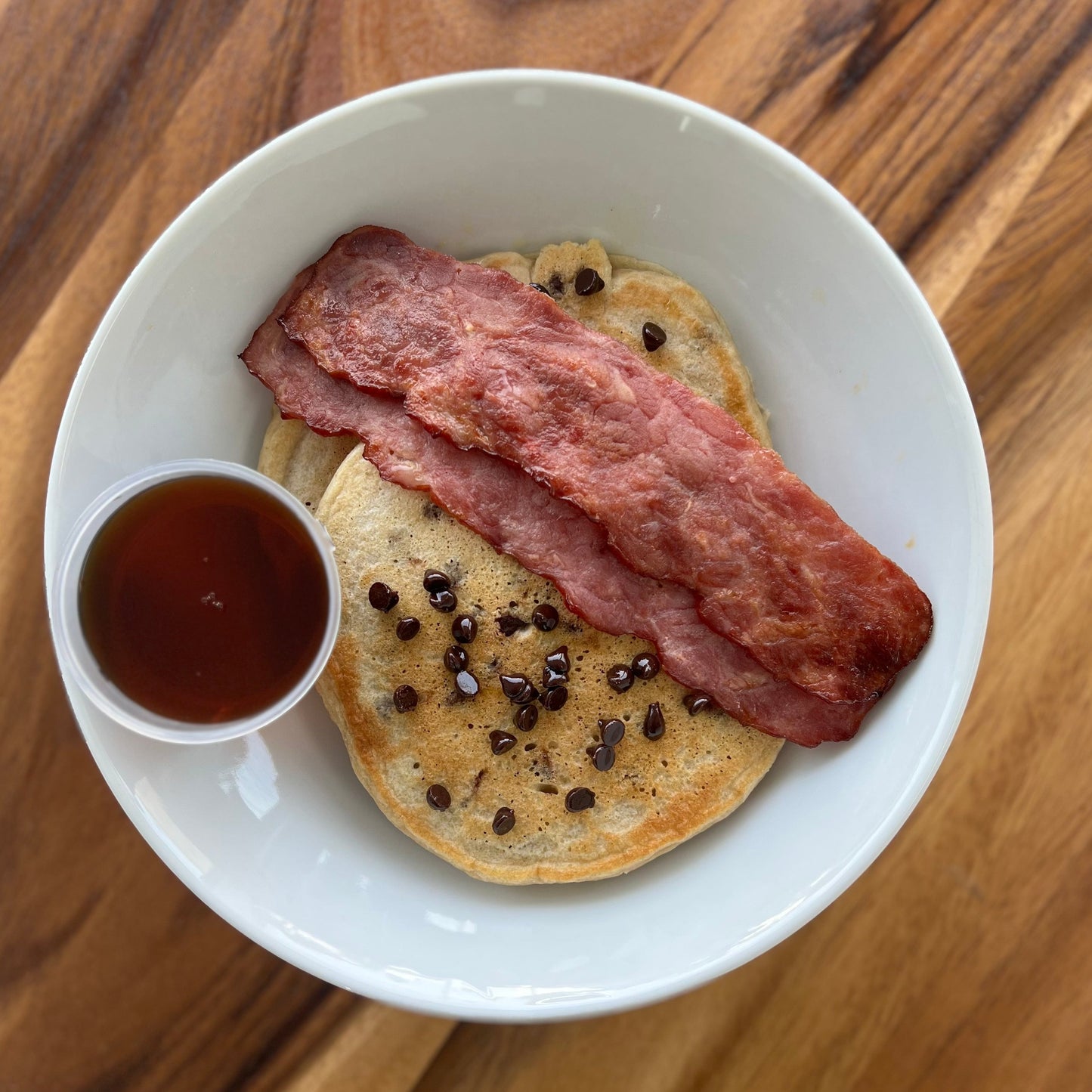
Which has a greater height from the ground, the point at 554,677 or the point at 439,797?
the point at 554,677

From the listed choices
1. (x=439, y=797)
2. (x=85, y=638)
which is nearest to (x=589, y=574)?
(x=439, y=797)

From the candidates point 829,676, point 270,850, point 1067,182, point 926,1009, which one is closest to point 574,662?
point 829,676

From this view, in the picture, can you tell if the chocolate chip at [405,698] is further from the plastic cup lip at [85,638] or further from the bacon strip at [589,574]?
the bacon strip at [589,574]

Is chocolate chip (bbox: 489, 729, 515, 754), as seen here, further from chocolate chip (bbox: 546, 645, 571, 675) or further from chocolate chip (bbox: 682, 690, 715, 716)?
chocolate chip (bbox: 682, 690, 715, 716)

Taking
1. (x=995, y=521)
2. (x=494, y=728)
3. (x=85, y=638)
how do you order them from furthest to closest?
(x=995, y=521) → (x=494, y=728) → (x=85, y=638)

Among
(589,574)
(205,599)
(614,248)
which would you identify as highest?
(614,248)

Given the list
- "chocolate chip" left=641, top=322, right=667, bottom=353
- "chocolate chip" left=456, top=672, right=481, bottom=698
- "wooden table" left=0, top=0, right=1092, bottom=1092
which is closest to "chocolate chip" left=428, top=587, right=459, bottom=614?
"chocolate chip" left=456, top=672, right=481, bottom=698

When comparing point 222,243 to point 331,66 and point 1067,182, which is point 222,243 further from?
point 1067,182

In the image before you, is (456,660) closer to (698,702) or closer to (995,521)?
(698,702)
